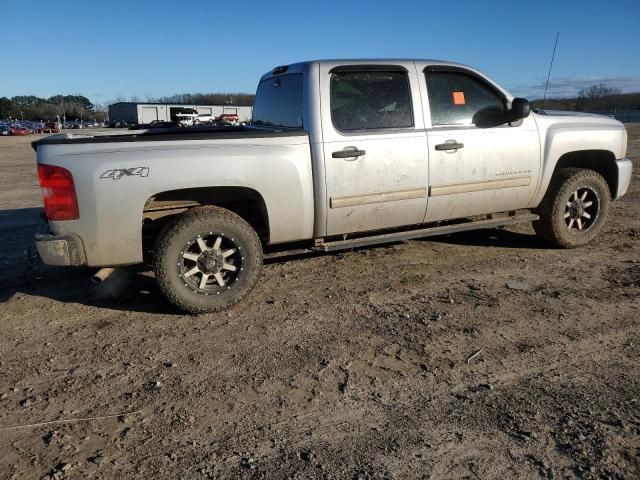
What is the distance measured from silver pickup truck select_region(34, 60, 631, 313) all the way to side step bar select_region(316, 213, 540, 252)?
0.7 inches

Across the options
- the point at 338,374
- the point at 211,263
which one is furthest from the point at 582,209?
the point at 211,263

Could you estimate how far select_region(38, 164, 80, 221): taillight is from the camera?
12.7 ft

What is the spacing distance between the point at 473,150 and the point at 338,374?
2869 mm

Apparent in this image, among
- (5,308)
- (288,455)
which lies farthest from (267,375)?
(5,308)

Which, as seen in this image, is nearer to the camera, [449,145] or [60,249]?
[60,249]

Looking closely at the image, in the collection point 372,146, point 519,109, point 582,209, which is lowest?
point 582,209

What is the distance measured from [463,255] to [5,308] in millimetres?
4549

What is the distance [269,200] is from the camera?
450cm

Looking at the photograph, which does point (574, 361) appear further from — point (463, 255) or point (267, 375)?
point (463, 255)

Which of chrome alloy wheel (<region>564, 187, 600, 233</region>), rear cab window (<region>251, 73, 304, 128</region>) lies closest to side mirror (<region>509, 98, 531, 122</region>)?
chrome alloy wheel (<region>564, 187, 600, 233</region>)

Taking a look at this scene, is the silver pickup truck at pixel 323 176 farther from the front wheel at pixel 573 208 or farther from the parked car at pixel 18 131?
the parked car at pixel 18 131

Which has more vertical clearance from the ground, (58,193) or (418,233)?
(58,193)

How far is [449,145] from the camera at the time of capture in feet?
16.7

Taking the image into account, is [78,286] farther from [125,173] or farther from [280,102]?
[280,102]
